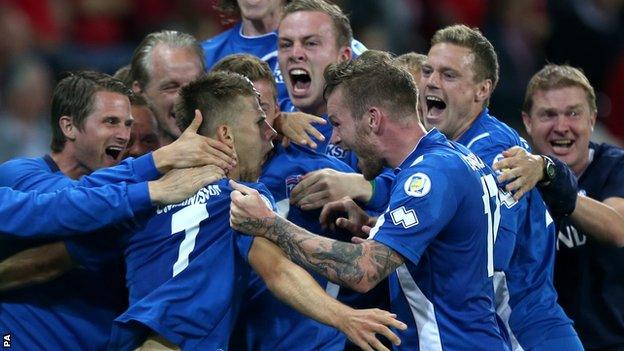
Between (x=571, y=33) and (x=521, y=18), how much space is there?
574 millimetres

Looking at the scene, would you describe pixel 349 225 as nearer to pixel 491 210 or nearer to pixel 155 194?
pixel 491 210

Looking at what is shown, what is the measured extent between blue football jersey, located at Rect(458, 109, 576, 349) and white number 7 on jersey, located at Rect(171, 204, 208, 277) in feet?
5.62

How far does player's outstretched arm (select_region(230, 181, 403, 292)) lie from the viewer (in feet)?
18.4

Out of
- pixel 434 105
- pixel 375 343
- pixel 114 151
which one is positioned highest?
pixel 434 105

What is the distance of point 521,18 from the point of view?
45.2 ft

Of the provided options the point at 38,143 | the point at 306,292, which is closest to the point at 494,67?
the point at 306,292

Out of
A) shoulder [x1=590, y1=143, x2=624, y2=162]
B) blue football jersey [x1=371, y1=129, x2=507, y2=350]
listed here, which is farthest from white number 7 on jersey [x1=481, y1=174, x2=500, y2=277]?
shoulder [x1=590, y1=143, x2=624, y2=162]

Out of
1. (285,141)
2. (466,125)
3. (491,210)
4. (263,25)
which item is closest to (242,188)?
(285,141)

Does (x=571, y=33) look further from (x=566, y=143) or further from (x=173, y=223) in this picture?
(x=173, y=223)

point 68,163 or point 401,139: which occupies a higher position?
point 401,139

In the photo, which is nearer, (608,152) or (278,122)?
(278,122)

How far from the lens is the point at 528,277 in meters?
6.80

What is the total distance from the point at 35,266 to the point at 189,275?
1032 mm

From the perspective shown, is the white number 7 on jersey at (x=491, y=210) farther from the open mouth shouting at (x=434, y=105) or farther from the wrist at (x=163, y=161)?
the wrist at (x=163, y=161)
